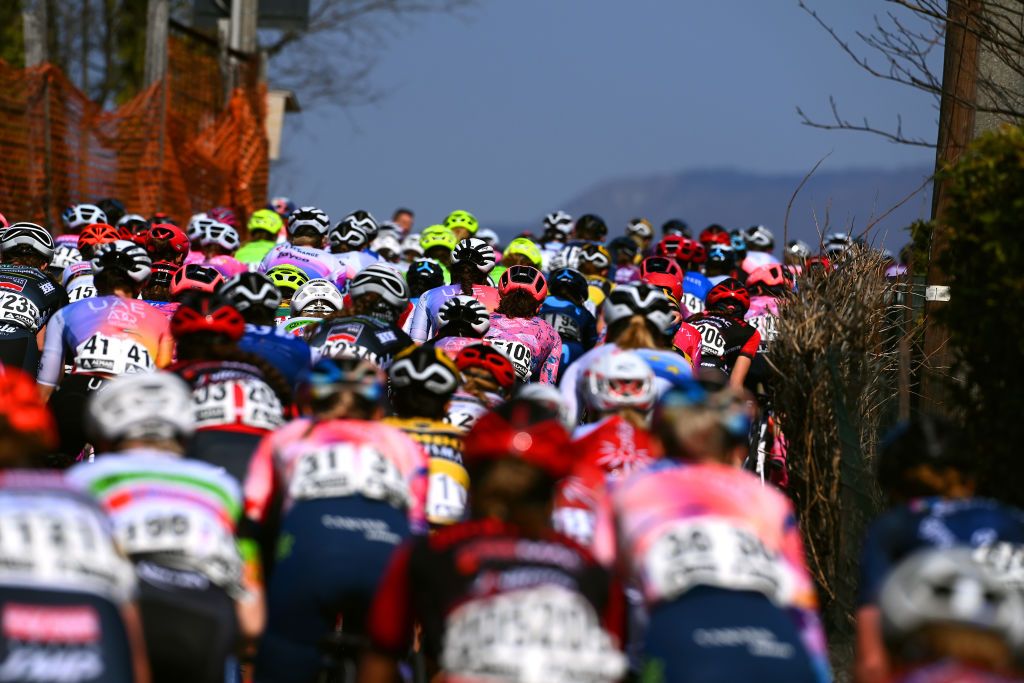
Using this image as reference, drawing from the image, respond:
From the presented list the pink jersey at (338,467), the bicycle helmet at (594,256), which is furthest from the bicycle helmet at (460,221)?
the pink jersey at (338,467)

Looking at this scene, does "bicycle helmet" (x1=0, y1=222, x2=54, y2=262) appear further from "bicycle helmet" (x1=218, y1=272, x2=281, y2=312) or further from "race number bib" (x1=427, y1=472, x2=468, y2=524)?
"race number bib" (x1=427, y1=472, x2=468, y2=524)

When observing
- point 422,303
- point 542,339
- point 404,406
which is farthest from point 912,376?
point 404,406

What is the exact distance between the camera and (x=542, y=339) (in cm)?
1367

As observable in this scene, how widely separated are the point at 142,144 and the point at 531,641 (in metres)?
20.7

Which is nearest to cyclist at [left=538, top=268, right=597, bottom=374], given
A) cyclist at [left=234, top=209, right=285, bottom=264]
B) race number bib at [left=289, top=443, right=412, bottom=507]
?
cyclist at [left=234, top=209, right=285, bottom=264]

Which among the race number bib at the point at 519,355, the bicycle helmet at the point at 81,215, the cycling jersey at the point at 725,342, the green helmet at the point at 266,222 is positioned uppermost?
the green helmet at the point at 266,222

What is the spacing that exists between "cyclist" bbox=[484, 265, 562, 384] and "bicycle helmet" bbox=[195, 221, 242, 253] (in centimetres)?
368

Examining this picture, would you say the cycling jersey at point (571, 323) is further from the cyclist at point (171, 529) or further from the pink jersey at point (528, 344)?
the cyclist at point (171, 529)

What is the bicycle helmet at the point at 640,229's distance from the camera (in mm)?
24009

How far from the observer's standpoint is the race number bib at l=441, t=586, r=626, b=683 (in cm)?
552

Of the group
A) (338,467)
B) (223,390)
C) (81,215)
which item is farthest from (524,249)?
(338,467)

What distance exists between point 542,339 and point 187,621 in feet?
25.3

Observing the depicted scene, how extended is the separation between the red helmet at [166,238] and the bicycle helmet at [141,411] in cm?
800

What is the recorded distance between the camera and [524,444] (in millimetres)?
6113
